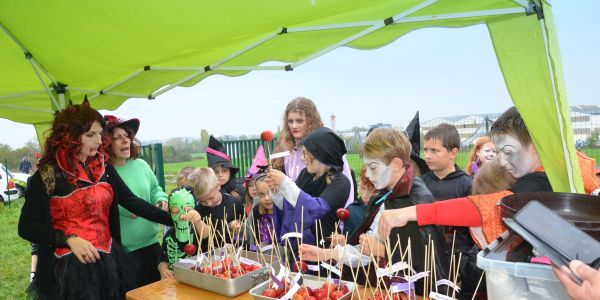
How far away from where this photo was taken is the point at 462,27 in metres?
2.25

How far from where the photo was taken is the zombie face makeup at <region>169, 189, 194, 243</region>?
2.27 m

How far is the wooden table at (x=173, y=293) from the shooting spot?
1.72 metres

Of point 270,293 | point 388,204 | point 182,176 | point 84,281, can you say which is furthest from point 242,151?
point 270,293

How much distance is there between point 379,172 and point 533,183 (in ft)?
2.03

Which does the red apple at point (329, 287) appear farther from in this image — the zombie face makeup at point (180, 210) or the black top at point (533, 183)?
the zombie face makeup at point (180, 210)

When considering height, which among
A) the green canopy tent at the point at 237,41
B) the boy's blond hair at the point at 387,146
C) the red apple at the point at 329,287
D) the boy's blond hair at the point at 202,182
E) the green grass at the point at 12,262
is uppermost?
the green canopy tent at the point at 237,41

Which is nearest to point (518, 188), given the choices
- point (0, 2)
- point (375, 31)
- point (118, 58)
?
point (375, 31)

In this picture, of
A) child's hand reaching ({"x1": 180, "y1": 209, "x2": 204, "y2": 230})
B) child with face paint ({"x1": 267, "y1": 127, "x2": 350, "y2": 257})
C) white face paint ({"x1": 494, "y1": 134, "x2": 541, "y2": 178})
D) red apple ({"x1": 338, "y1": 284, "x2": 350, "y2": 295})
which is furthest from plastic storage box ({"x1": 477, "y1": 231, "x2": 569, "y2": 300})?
child's hand reaching ({"x1": 180, "y1": 209, "x2": 204, "y2": 230})

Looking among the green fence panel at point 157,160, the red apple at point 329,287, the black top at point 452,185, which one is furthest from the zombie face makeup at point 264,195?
the green fence panel at point 157,160

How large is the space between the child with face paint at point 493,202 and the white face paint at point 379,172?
0.36m

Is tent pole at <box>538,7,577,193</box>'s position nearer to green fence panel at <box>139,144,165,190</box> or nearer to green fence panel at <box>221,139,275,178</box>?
green fence panel at <box>221,139,275,178</box>

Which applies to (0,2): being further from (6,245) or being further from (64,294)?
(6,245)

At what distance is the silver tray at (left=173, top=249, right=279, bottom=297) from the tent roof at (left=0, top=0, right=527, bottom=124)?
1.25 m

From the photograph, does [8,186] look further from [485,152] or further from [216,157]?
[485,152]
